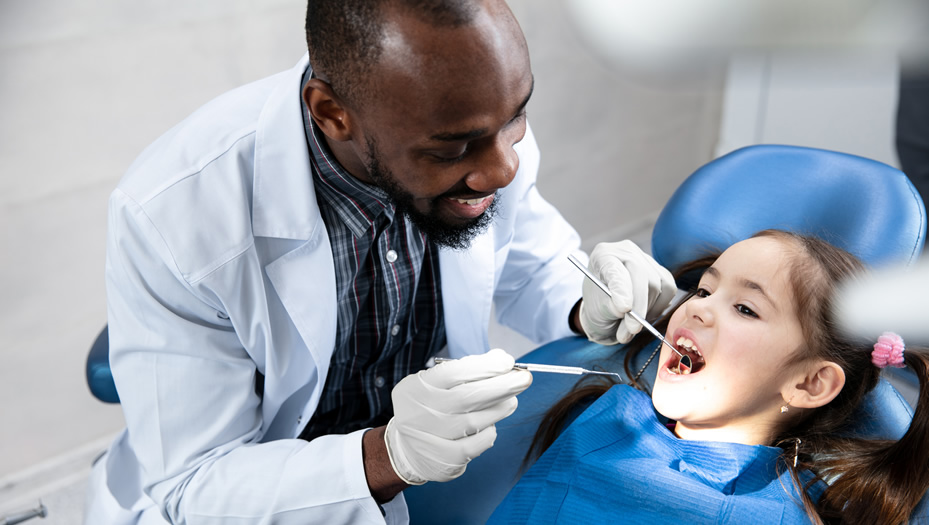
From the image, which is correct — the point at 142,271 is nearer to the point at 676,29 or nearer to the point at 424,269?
the point at 424,269

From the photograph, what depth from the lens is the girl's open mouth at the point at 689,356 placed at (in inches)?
51.0

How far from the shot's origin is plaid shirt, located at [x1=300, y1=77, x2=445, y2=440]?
1.29m

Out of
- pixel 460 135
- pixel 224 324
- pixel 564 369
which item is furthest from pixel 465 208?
pixel 224 324

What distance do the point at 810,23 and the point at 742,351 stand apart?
112cm

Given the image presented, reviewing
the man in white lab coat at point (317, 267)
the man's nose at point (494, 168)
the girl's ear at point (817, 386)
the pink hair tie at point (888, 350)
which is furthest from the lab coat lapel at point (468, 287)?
the pink hair tie at point (888, 350)

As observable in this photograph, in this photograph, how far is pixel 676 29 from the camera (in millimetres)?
195

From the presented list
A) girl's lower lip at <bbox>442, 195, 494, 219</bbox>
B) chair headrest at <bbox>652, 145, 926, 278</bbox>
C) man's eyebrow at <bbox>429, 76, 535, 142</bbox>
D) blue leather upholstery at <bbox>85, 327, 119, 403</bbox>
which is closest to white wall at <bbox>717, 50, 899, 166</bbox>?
chair headrest at <bbox>652, 145, 926, 278</bbox>

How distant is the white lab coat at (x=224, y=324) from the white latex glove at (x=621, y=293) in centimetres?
48

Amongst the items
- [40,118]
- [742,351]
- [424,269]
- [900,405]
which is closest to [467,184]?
[424,269]

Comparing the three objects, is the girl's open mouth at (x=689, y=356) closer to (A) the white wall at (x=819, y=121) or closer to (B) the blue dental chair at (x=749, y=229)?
(B) the blue dental chair at (x=749, y=229)

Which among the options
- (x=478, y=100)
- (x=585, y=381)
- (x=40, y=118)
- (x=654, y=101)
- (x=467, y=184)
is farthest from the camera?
(x=654, y=101)

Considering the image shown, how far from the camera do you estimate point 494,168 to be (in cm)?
106

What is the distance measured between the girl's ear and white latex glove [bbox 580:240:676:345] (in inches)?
10.6

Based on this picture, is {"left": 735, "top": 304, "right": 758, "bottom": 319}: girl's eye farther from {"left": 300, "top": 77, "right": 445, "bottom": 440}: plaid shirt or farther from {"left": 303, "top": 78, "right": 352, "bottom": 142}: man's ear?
{"left": 303, "top": 78, "right": 352, "bottom": 142}: man's ear
